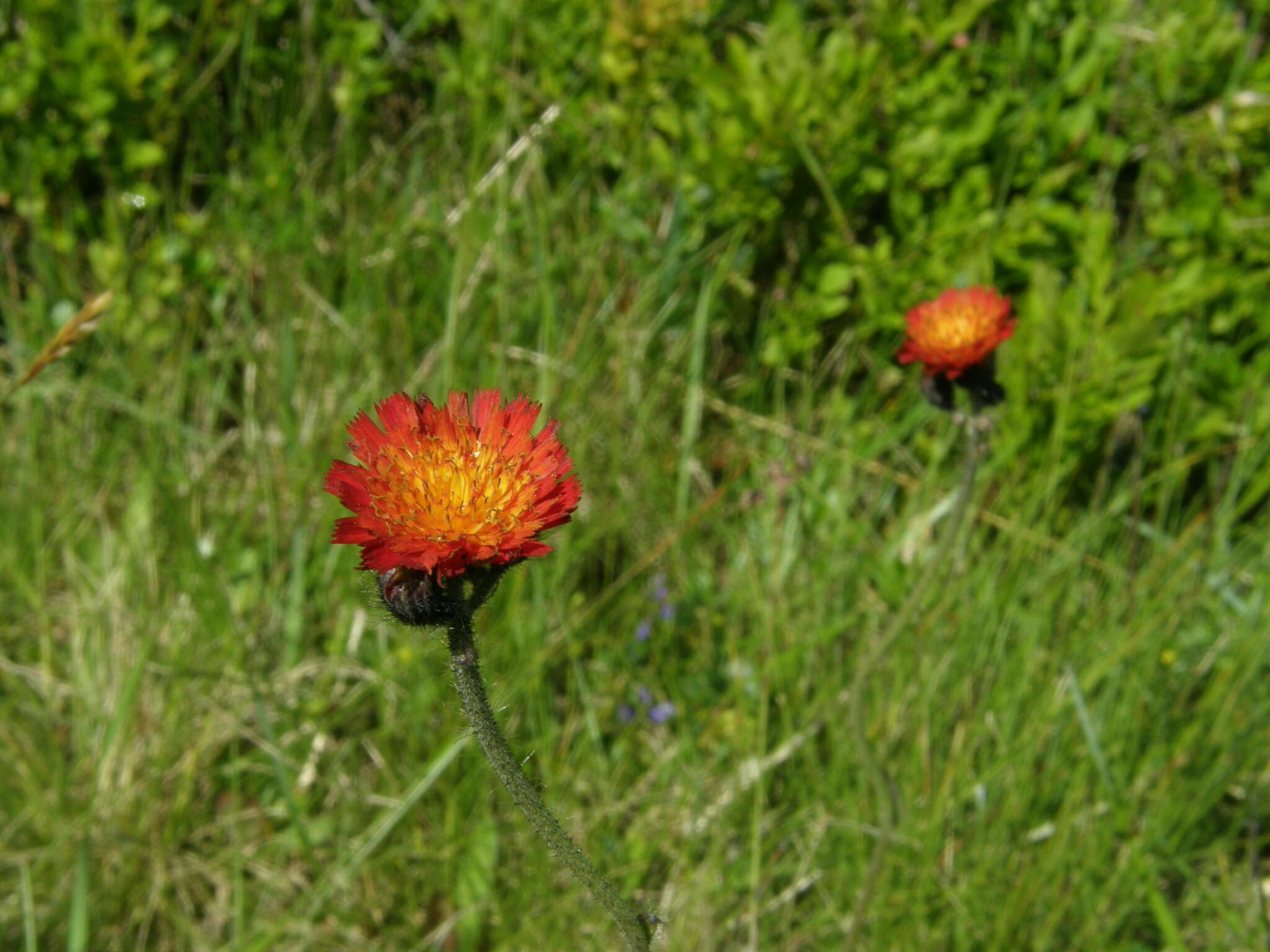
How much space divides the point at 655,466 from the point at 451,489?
1526 millimetres

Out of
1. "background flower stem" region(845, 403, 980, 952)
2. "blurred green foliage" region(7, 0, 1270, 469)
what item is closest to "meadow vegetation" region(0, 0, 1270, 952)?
"blurred green foliage" region(7, 0, 1270, 469)

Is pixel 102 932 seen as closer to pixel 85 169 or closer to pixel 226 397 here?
pixel 226 397

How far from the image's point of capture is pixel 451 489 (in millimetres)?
1143

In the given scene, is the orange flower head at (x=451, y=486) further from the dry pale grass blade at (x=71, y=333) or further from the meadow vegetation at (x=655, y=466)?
the meadow vegetation at (x=655, y=466)

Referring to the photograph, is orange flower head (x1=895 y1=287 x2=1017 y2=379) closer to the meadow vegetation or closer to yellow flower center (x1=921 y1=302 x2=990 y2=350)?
yellow flower center (x1=921 y1=302 x2=990 y2=350)

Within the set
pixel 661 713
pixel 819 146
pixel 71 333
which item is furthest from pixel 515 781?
pixel 819 146

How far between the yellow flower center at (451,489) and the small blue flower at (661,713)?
47.8 inches

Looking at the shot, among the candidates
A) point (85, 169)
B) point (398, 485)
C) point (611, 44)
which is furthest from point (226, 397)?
point (398, 485)

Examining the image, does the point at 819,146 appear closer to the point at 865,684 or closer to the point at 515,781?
the point at 865,684

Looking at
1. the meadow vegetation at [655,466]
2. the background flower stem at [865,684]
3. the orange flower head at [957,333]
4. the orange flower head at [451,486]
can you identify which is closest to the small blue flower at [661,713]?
the meadow vegetation at [655,466]

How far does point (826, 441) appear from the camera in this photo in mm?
2764

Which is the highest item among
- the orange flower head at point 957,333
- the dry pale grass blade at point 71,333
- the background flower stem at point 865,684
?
the dry pale grass blade at point 71,333

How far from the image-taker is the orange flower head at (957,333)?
180cm

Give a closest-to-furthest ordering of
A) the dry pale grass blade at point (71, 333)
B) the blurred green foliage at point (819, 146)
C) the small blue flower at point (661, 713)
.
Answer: the dry pale grass blade at point (71, 333) → the small blue flower at point (661, 713) → the blurred green foliage at point (819, 146)
